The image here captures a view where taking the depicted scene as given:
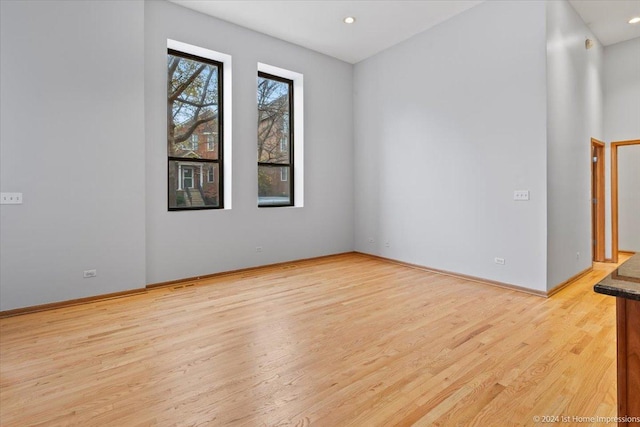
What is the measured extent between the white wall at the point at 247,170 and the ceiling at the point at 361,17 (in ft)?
1.03

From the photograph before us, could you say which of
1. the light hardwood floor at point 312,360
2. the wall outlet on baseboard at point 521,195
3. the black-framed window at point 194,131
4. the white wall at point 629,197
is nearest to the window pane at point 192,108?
the black-framed window at point 194,131

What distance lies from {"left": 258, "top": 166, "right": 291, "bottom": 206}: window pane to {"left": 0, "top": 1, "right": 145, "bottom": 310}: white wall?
74.6 inches

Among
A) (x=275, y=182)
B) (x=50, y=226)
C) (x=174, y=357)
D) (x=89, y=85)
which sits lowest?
(x=174, y=357)

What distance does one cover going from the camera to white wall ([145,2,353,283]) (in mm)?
4211

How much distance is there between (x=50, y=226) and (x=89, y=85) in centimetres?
158

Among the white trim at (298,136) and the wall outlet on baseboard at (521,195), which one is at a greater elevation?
the white trim at (298,136)

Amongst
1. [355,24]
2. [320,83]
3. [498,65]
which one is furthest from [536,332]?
[320,83]

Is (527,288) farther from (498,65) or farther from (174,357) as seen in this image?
(174,357)

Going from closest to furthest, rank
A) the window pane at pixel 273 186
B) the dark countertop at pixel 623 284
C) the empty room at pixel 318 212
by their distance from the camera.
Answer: the dark countertop at pixel 623 284 → the empty room at pixel 318 212 → the window pane at pixel 273 186

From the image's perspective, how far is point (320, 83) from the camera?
593 centimetres

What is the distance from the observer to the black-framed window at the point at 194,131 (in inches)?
179

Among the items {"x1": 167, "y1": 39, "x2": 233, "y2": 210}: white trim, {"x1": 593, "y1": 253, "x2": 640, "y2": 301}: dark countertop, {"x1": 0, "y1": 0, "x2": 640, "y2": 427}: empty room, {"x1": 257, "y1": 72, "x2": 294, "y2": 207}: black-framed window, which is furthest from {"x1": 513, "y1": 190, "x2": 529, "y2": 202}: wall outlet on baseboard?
{"x1": 167, "y1": 39, "x2": 233, "y2": 210}: white trim

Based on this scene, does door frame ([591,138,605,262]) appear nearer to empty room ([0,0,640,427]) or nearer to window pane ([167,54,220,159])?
empty room ([0,0,640,427])

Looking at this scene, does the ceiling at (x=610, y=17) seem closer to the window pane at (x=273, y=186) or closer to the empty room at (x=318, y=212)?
the empty room at (x=318, y=212)
